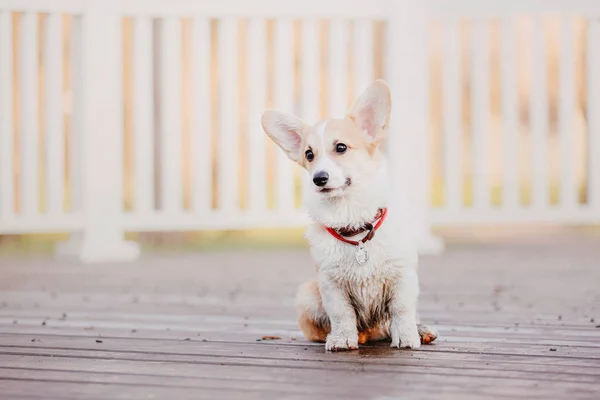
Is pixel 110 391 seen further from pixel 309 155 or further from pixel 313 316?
pixel 309 155

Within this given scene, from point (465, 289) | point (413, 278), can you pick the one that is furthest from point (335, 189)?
point (465, 289)

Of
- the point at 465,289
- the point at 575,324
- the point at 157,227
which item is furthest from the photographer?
the point at 157,227

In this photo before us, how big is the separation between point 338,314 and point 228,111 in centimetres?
276

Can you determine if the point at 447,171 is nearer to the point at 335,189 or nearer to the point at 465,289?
the point at 465,289

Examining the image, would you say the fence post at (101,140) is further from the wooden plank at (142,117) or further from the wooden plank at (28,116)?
the wooden plank at (28,116)

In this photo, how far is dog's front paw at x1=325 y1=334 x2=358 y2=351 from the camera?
1.90m

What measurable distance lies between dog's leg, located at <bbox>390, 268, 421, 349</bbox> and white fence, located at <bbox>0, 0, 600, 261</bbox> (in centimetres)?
240

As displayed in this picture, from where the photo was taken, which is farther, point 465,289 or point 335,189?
point 465,289

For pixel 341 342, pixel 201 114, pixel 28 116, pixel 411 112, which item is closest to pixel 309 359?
pixel 341 342

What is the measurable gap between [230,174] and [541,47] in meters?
1.93

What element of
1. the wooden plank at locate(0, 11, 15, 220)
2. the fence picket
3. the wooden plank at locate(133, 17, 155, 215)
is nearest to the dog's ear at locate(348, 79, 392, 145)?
the wooden plank at locate(133, 17, 155, 215)

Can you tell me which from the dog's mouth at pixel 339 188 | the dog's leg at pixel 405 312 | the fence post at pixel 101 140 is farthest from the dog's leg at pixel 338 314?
the fence post at pixel 101 140

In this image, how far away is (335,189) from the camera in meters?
1.93

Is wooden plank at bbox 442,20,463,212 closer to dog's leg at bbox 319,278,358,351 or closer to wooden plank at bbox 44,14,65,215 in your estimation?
wooden plank at bbox 44,14,65,215
